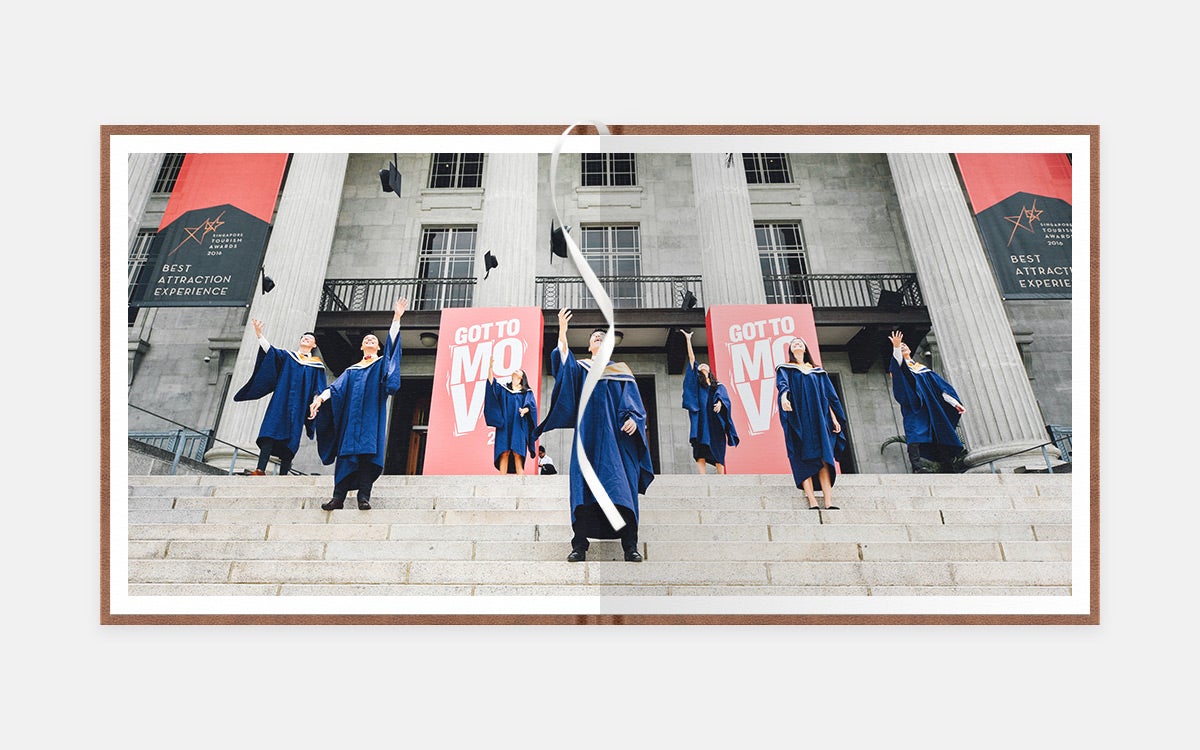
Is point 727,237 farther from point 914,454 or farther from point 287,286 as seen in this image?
point 287,286

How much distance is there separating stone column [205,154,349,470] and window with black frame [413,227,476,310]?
962mm

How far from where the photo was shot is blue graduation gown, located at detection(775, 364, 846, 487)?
421cm

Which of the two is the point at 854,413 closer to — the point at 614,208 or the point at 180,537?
the point at 614,208

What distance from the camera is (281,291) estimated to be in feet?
16.3

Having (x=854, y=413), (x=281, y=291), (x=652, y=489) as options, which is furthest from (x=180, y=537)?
(x=854, y=413)

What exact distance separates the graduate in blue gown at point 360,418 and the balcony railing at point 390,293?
888 millimetres

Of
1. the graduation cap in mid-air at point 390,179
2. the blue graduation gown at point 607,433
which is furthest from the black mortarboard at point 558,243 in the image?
the graduation cap in mid-air at point 390,179

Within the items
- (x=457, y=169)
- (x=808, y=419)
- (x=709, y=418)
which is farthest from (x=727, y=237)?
(x=457, y=169)

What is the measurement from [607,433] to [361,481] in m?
1.72

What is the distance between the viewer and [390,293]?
6.24m

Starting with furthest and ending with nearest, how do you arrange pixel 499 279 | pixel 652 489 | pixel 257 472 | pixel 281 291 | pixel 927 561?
pixel 499 279 → pixel 281 291 → pixel 257 472 → pixel 652 489 → pixel 927 561

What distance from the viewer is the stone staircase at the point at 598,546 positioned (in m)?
3.32

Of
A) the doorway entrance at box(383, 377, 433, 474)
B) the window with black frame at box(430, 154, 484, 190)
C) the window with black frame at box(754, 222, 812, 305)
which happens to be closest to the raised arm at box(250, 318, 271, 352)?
the doorway entrance at box(383, 377, 433, 474)

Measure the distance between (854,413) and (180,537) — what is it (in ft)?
15.0
